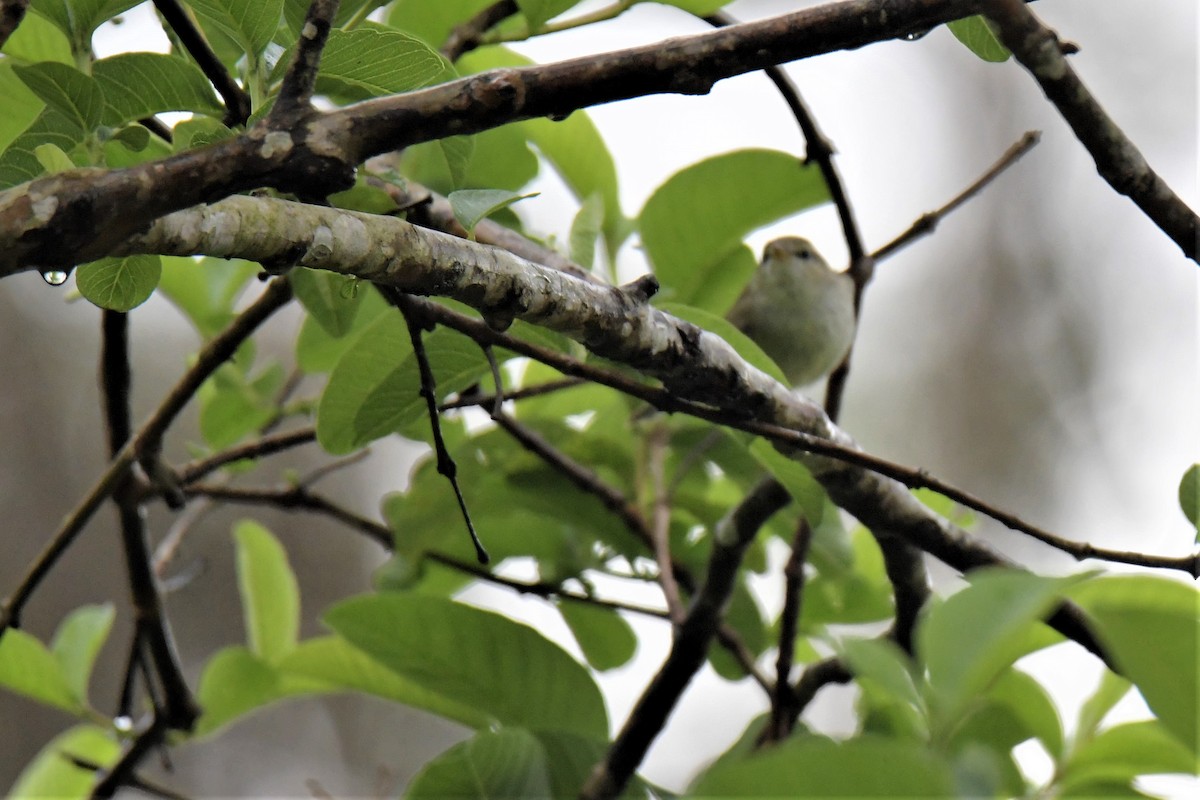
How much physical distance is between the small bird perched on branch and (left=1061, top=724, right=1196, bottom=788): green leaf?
1.17 metres

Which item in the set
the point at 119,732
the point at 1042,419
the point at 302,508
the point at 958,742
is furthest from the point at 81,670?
the point at 1042,419

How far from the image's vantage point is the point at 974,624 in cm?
48

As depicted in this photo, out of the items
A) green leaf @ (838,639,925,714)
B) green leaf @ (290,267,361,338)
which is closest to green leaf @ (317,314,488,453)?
green leaf @ (290,267,361,338)

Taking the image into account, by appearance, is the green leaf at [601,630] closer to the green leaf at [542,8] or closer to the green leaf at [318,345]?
the green leaf at [318,345]

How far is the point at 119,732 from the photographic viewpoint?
5.41 ft

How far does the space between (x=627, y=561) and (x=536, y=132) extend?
2.05 ft

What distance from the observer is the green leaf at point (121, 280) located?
81 cm

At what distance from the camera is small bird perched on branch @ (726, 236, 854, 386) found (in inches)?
92.4

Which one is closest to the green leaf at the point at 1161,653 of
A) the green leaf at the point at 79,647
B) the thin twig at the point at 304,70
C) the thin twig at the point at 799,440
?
the thin twig at the point at 799,440

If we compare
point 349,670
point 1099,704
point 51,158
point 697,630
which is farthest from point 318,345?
point 1099,704

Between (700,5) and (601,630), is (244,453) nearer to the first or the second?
(601,630)

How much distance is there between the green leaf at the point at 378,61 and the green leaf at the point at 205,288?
828 millimetres

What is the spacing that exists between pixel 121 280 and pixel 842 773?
0.63 m

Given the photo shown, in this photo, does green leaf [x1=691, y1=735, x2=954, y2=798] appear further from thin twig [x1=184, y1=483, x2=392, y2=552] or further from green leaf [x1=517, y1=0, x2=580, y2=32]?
thin twig [x1=184, y1=483, x2=392, y2=552]
